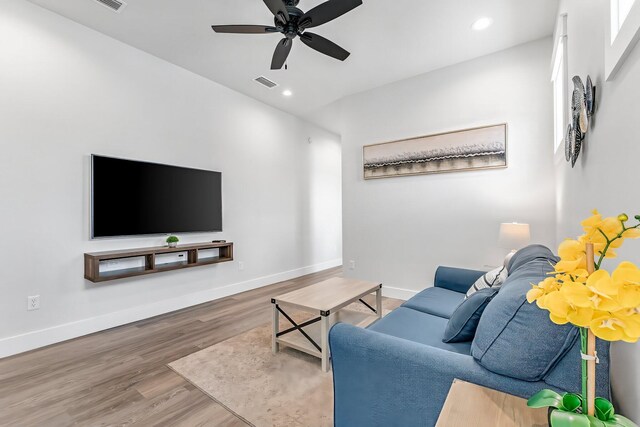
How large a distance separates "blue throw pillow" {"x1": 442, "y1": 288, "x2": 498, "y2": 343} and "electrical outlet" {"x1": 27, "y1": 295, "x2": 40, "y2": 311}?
11.1ft

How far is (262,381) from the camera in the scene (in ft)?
6.66

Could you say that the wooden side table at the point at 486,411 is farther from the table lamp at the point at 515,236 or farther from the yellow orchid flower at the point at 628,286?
the table lamp at the point at 515,236

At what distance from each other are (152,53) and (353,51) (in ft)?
7.66

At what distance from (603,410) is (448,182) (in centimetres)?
330

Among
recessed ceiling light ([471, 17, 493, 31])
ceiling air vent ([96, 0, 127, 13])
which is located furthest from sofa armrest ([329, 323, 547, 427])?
ceiling air vent ([96, 0, 127, 13])

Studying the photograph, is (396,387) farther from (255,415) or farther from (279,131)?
(279,131)

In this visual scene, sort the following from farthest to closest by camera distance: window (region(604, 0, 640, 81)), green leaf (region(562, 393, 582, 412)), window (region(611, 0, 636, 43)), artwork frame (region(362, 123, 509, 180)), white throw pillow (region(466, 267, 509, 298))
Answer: artwork frame (region(362, 123, 509, 180)) < white throw pillow (region(466, 267, 509, 298)) < window (region(611, 0, 636, 43)) < window (region(604, 0, 640, 81)) < green leaf (region(562, 393, 582, 412))

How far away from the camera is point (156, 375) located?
2133 mm

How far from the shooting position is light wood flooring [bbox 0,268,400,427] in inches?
67.4

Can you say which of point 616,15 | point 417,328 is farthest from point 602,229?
point 417,328

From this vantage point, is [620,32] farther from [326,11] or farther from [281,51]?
[281,51]

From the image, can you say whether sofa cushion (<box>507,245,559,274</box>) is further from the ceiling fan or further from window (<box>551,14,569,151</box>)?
the ceiling fan

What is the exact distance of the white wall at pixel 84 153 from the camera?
8.19 feet

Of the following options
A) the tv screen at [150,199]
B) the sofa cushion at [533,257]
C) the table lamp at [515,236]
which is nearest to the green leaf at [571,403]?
the sofa cushion at [533,257]
